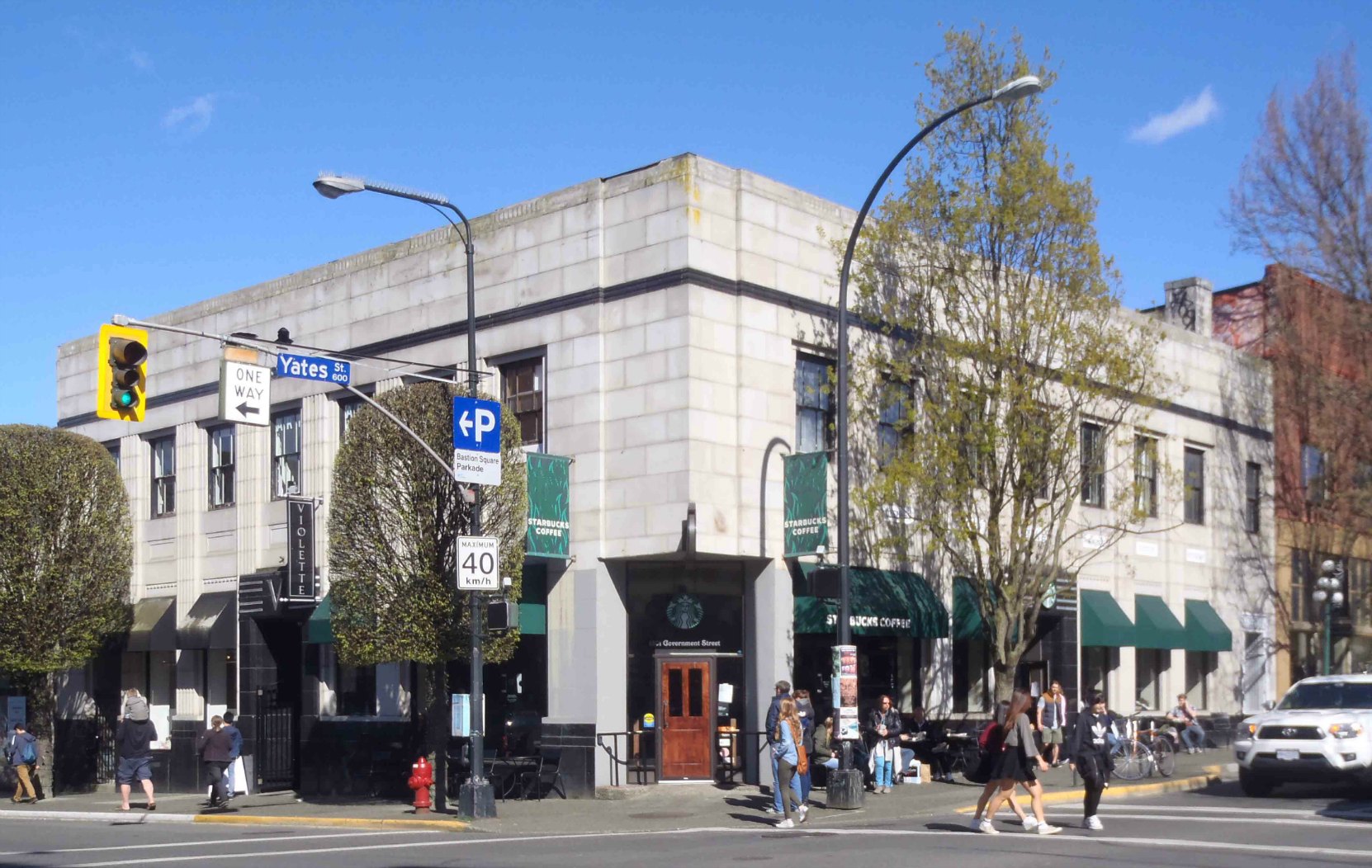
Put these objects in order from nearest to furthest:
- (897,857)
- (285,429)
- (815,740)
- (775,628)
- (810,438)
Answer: (897,857) < (815,740) < (775,628) < (810,438) < (285,429)

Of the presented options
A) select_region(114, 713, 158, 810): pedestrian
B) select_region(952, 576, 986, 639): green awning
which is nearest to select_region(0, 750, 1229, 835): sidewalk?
select_region(114, 713, 158, 810): pedestrian

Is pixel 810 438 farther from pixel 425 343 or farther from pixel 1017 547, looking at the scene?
pixel 425 343

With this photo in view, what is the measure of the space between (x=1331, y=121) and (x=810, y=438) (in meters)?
18.6

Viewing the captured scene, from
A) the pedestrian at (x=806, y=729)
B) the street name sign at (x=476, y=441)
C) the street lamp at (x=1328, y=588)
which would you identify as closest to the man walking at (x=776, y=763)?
the pedestrian at (x=806, y=729)

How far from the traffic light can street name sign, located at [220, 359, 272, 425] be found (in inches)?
82.0

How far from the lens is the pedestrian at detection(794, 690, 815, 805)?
20.2 m

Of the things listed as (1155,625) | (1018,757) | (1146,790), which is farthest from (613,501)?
(1155,625)

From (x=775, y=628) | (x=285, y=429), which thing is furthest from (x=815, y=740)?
(x=285, y=429)

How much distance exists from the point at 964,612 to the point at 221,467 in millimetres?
16042

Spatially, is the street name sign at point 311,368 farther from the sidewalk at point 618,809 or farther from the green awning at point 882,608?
the green awning at point 882,608

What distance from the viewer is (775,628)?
24.4 metres

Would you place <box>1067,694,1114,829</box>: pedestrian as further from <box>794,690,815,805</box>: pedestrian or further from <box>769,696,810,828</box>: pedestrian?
<box>794,690,815,805</box>: pedestrian

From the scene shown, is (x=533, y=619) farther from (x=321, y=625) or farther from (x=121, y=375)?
(x=121, y=375)

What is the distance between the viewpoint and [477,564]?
69.9ft
